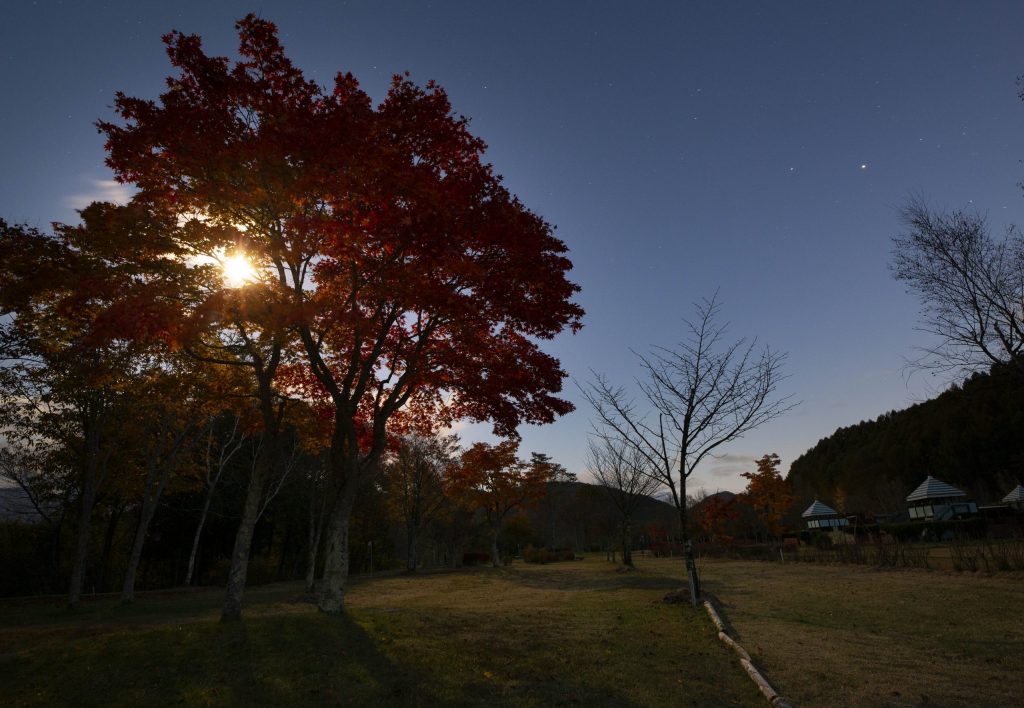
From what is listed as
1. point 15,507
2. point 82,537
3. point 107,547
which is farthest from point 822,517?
point 15,507

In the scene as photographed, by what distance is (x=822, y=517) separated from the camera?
44844mm

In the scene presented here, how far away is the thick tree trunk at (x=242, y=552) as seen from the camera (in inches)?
386

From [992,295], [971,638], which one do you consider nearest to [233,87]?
[971,638]

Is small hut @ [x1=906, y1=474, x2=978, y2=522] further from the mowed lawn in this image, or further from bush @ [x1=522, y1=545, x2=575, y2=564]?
the mowed lawn

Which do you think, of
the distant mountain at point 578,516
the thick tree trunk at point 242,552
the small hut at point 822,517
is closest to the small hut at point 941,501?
the small hut at point 822,517

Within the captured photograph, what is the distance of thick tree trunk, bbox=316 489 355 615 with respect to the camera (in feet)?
34.2

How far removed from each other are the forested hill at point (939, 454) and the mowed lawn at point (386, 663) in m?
48.0

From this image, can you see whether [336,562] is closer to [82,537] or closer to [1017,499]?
[82,537]

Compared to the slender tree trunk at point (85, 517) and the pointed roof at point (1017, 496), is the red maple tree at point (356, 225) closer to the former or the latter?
the slender tree trunk at point (85, 517)

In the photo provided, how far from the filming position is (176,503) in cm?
3161

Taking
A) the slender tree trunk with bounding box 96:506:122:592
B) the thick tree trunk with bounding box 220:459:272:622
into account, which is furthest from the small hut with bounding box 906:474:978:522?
the slender tree trunk with bounding box 96:506:122:592

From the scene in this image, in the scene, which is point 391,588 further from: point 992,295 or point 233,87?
point 992,295

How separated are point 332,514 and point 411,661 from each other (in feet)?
14.8

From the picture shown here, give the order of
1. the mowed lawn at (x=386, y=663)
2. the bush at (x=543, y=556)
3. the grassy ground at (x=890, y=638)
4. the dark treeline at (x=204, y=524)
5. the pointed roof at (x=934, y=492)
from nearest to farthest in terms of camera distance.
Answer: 1. the grassy ground at (x=890, y=638)
2. the mowed lawn at (x=386, y=663)
3. the dark treeline at (x=204, y=524)
4. the pointed roof at (x=934, y=492)
5. the bush at (x=543, y=556)
